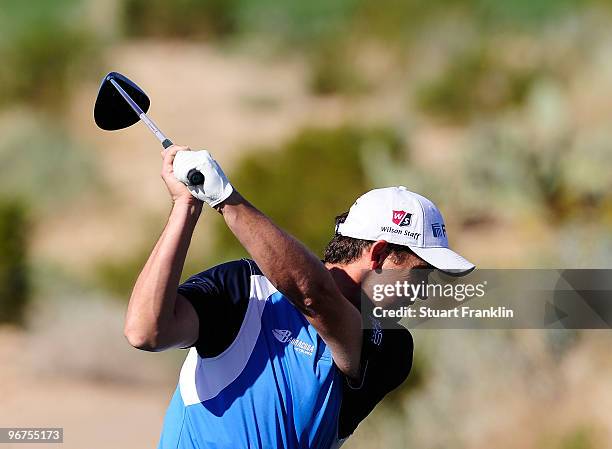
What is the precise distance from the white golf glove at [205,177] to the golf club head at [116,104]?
1.15 m

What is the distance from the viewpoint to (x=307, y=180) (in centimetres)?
1464

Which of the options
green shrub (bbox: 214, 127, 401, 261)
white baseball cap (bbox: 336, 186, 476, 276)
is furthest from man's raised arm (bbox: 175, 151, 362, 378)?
green shrub (bbox: 214, 127, 401, 261)

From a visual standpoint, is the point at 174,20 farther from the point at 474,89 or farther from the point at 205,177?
the point at 205,177

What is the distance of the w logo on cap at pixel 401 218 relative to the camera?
426 centimetres

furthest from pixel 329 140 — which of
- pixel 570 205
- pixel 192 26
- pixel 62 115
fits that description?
pixel 192 26

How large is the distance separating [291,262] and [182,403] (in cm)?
85

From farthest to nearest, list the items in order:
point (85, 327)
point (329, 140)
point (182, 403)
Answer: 1. point (329, 140)
2. point (85, 327)
3. point (182, 403)

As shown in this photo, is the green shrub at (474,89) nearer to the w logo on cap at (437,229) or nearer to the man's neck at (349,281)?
the w logo on cap at (437,229)

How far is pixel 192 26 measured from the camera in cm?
2398

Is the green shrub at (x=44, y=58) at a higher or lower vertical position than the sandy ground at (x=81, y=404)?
higher

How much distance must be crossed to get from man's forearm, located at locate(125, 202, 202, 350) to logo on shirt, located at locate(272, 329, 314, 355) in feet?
1.65

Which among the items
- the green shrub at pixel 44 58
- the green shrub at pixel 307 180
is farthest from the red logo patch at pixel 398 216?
the green shrub at pixel 44 58

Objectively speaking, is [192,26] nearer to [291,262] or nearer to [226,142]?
[226,142]

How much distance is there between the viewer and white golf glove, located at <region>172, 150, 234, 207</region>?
3.55m
